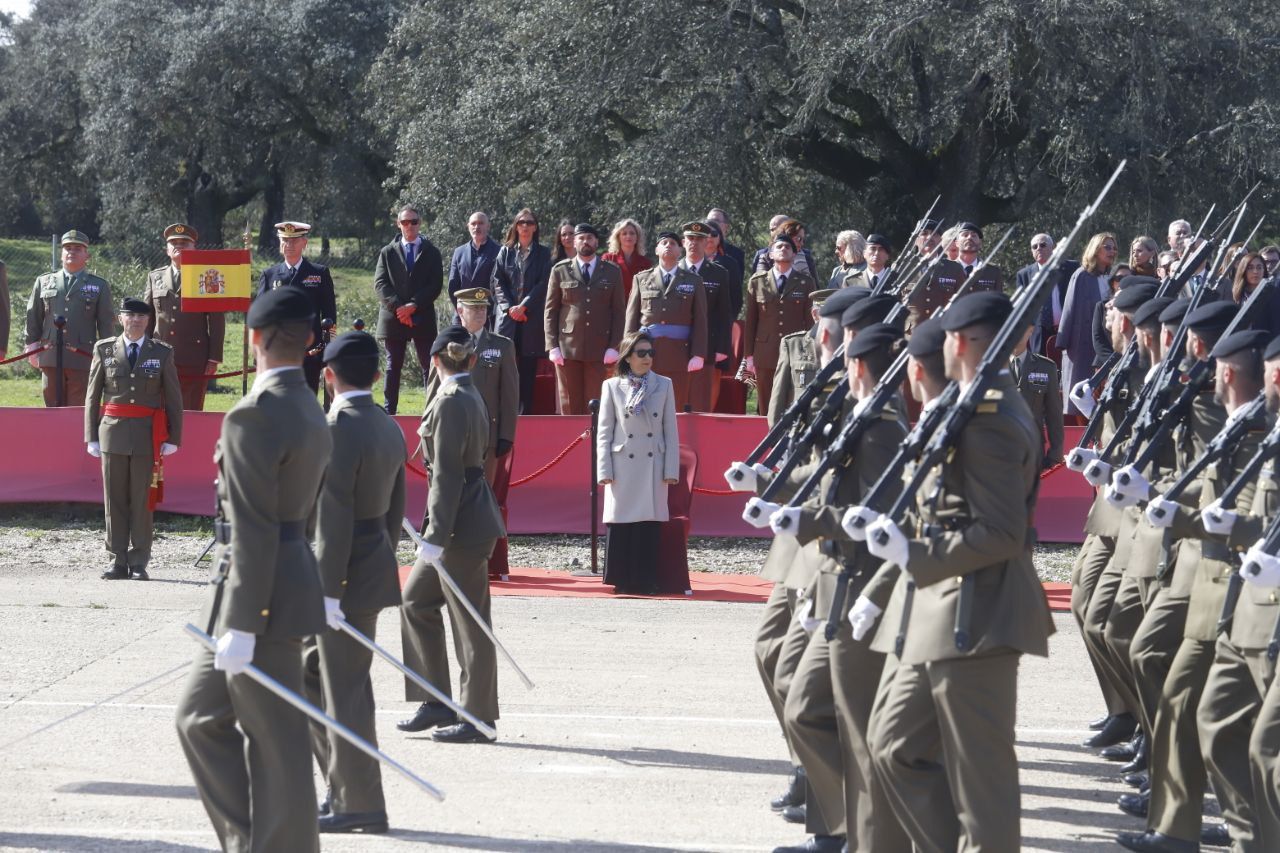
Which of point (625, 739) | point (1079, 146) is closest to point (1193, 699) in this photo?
point (625, 739)

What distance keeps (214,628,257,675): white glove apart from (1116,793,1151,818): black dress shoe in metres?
3.74

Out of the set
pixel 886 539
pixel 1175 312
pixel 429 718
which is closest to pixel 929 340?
pixel 886 539

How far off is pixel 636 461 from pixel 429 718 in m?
4.07

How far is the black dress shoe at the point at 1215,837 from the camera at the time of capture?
661 centimetres

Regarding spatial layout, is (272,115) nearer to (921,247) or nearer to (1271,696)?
(921,247)

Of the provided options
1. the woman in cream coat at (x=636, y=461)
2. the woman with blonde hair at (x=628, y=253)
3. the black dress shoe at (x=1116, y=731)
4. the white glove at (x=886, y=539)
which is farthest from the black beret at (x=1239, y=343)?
the woman with blonde hair at (x=628, y=253)

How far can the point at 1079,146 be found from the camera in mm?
19906

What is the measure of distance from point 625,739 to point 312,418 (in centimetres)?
300

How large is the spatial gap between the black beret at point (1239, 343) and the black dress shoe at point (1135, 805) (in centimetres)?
193

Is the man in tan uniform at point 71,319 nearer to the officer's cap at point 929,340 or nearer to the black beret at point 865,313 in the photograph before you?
the black beret at point 865,313

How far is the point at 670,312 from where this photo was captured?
13852 mm

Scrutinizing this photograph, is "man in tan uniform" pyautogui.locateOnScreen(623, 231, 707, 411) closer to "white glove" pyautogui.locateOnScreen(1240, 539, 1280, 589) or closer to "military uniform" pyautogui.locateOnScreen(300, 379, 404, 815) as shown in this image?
"military uniform" pyautogui.locateOnScreen(300, 379, 404, 815)

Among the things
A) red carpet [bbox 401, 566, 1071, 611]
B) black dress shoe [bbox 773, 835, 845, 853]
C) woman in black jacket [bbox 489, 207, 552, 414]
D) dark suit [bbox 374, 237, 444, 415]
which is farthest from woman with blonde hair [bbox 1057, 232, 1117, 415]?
black dress shoe [bbox 773, 835, 845, 853]

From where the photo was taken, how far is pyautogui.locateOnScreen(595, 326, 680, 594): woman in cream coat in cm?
1173
